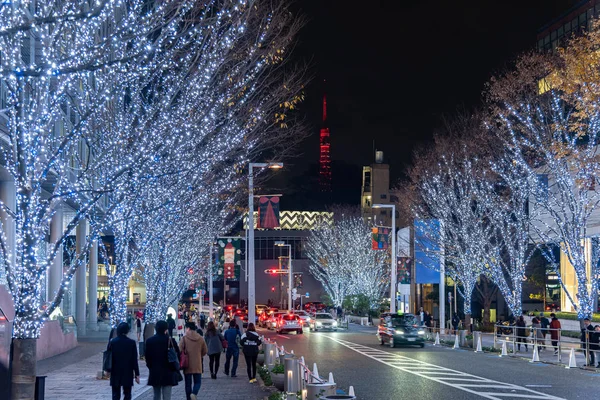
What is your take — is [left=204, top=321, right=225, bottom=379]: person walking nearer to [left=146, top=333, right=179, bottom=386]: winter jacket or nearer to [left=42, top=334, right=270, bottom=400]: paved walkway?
[left=42, top=334, right=270, bottom=400]: paved walkway

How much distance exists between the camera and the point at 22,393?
11.0m

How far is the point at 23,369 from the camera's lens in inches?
442

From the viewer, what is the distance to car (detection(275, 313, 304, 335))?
5219 cm

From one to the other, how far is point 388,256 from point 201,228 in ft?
131

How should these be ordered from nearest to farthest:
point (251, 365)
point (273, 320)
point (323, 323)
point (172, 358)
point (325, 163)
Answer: point (172, 358)
point (251, 365)
point (323, 323)
point (273, 320)
point (325, 163)

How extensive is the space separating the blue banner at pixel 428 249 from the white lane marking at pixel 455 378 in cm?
1505

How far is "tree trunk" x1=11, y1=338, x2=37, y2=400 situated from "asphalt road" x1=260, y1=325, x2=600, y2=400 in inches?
321

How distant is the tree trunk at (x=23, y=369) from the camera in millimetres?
11000

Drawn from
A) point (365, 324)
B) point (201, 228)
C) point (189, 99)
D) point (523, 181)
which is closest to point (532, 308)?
point (365, 324)

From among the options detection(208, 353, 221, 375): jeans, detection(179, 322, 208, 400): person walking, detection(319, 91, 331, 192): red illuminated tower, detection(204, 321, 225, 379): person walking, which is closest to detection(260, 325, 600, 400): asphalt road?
detection(208, 353, 221, 375): jeans

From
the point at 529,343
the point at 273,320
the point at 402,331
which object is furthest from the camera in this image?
the point at 273,320

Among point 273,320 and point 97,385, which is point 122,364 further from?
point 273,320

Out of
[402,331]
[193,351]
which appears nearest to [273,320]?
[402,331]

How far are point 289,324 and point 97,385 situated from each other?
33.4 meters
